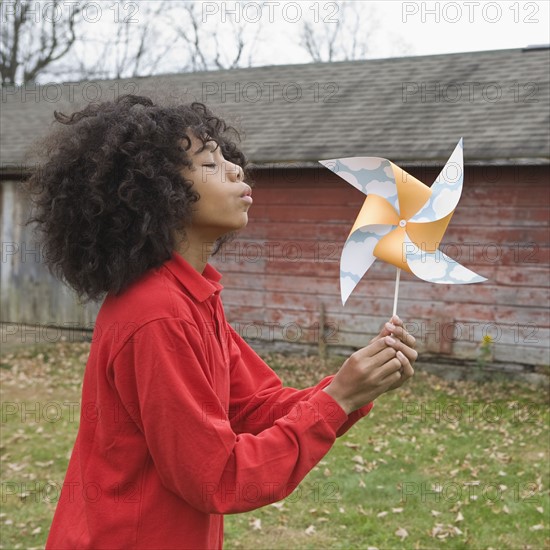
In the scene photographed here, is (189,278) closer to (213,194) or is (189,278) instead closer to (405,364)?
(213,194)

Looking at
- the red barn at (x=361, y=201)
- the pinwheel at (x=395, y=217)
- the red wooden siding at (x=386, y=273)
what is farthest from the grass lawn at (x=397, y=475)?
the pinwheel at (x=395, y=217)

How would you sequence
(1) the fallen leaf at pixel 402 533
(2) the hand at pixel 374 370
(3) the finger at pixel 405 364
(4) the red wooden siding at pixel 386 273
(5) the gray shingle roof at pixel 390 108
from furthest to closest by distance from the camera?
(5) the gray shingle roof at pixel 390 108 < (4) the red wooden siding at pixel 386 273 < (1) the fallen leaf at pixel 402 533 < (3) the finger at pixel 405 364 < (2) the hand at pixel 374 370

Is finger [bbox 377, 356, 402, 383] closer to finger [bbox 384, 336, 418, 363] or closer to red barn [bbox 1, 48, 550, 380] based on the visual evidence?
finger [bbox 384, 336, 418, 363]

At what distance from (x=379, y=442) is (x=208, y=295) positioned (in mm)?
5317

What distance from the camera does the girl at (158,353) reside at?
1647 mm

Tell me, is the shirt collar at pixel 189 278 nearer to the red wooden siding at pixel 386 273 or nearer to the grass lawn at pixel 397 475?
the grass lawn at pixel 397 475

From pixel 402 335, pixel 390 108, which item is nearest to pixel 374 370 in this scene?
pixel 402 335

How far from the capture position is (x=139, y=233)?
1853mm

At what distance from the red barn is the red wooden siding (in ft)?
0.05

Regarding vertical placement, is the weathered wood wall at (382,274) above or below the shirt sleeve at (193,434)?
above

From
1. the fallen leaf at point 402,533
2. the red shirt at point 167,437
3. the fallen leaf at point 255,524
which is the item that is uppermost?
the red shirt at point 167,437

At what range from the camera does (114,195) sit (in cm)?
187

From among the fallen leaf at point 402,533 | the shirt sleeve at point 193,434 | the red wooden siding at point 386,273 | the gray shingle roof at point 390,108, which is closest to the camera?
the shirt sleeve at point 193,434

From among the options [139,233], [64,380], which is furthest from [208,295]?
[64,380]
